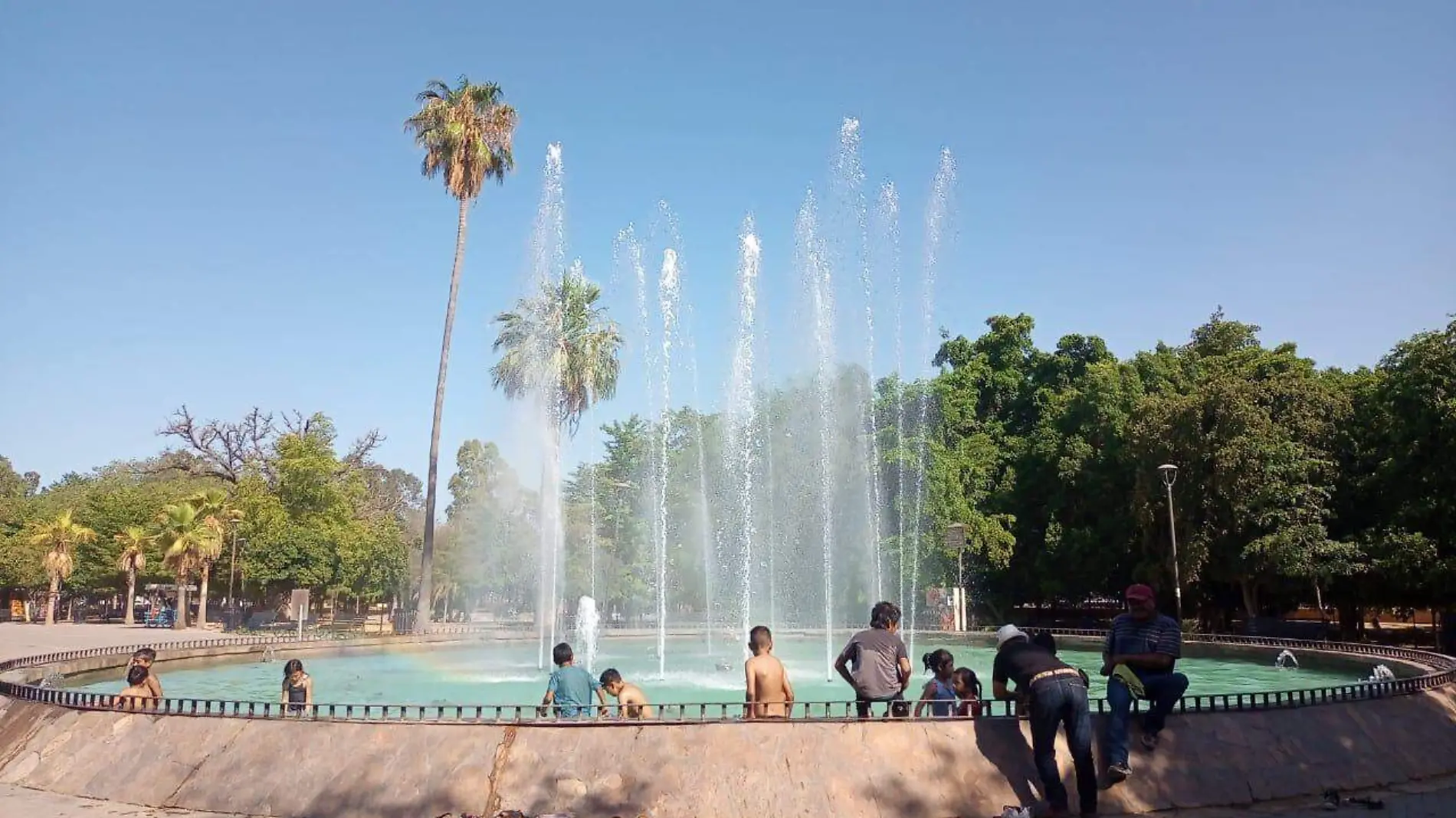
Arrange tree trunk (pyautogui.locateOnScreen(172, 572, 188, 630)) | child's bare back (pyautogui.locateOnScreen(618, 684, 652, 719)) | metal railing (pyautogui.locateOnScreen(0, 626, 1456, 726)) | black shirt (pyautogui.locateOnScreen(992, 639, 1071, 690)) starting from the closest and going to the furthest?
black shirt (pyautogui.locateOnScreen(992, 639, 1071, 690))
metal railing (pyautogui.locateOnScreen(0, 626, 1456, 726))
child's bare back (pyautogui.locateOnScreen(618, 684, 652, 719))
tree trunk (pyautogui.locateOnScreen(172, 572, 188, 630))

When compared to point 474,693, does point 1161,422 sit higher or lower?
higher

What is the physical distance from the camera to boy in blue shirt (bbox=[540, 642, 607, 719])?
9.09 m

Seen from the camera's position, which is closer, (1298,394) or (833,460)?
(1298,394)

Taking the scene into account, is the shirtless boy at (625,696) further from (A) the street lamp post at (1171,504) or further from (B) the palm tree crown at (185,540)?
(B) the palm tree crown at (185,540)

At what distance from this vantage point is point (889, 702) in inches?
346

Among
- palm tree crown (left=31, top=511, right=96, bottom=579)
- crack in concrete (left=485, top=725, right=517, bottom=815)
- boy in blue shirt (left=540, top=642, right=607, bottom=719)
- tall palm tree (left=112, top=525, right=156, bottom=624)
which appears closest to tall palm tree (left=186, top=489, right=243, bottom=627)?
tall palm tree (left=112, top=525, right=156, bottom=624)

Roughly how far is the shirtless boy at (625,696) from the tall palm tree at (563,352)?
30.8m

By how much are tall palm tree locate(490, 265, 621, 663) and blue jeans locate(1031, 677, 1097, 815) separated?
33.3 metres

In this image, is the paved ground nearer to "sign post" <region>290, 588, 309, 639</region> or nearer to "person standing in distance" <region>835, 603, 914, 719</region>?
"person standing in distance" <region>835, 603, 914, 719</region>

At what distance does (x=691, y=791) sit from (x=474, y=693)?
11.3 m

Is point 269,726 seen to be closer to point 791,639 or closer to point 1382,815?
point 1382,815

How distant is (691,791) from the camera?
801cm

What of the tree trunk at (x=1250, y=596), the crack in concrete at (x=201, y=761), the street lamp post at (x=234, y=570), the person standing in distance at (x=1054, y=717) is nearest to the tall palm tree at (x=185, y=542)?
the street lamp post at (x=234, y=570)

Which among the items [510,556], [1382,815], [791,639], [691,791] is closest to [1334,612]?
[791,639]
